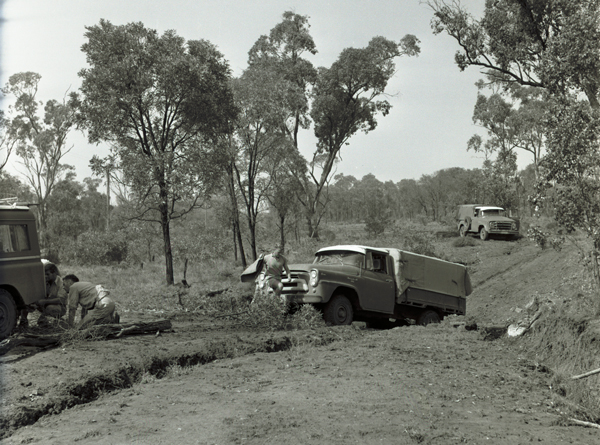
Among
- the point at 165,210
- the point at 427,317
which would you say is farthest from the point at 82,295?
the point at 165,210

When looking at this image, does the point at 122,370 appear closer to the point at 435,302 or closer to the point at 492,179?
the point at 435,302

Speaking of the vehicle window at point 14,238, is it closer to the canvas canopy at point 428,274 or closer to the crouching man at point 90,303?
the crouching man at point 90,303

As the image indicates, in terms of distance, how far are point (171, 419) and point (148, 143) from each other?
57.2 feet

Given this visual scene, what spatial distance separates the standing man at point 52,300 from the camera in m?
9.95

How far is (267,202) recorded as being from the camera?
108ft

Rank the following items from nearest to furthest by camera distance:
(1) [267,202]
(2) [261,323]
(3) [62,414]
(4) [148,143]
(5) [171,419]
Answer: (5) [171,419] < (3) [62,414] < (2) [261,323] < (4) [148,143] < (1) [267,202]

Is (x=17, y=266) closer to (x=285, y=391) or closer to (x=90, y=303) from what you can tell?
(x=90, y=303)

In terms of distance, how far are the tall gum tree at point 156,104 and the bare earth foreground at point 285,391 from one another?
36.8ft

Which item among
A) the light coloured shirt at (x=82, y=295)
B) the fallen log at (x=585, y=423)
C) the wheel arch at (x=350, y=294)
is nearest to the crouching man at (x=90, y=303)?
the light coloured shirt at (x=82, y=295)

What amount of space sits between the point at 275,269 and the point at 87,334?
12.6 feet

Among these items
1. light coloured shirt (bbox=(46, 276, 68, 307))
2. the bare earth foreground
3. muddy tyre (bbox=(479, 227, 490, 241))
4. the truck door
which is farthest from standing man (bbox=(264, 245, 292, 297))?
muddy tyre (bbox=(479, 227, 490, 241))

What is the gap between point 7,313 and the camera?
9.22m

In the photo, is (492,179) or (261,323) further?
(492,179)

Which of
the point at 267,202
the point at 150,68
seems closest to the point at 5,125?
the point at 267,202
